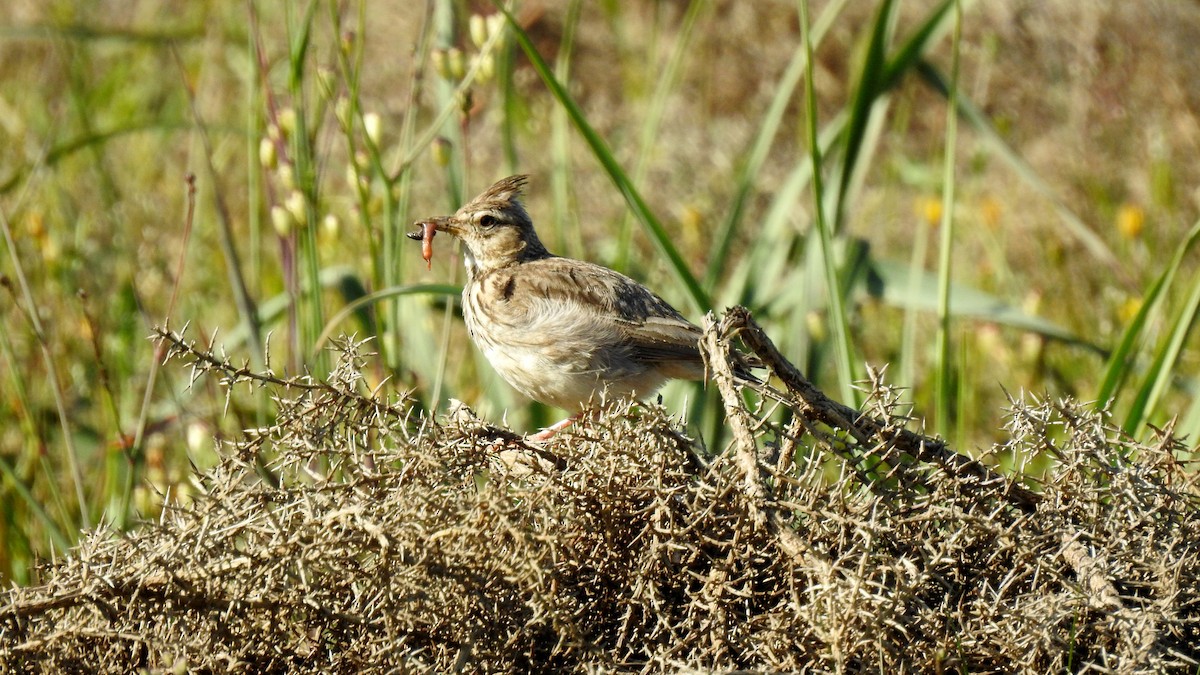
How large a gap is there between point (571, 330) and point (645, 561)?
5.75 ft

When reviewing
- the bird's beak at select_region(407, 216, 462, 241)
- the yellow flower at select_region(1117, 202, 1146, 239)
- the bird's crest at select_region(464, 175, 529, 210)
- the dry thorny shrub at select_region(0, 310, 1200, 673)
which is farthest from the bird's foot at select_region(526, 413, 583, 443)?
the yellow flower at select_region(1117, 202, 1146, 239)

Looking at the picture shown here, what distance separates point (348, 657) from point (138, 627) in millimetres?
350

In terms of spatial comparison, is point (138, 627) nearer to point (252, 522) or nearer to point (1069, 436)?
point (252, 522)

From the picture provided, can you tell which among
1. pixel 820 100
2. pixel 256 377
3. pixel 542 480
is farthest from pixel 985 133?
pixel 820 100

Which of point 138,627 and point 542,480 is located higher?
point 542,480

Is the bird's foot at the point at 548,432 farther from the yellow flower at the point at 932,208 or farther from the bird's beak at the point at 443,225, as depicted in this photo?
the yellow flower at the point at 932,208

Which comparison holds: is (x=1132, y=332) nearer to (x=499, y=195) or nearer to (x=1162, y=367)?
(x=1162, y=367)

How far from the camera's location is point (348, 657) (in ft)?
6.79

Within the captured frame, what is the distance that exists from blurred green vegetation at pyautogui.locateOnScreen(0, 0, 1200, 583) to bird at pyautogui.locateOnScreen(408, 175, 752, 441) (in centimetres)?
14

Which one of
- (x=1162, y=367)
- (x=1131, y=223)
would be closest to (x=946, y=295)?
(x=1162, y=367)

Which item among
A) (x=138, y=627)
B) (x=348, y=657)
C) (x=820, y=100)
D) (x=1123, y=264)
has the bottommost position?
(x=138, y=627)

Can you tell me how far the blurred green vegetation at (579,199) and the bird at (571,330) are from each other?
0.14 metres

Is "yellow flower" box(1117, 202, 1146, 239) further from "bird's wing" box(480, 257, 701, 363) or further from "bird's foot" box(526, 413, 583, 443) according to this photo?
"bird's foot" box(526, 413, 583, 443)

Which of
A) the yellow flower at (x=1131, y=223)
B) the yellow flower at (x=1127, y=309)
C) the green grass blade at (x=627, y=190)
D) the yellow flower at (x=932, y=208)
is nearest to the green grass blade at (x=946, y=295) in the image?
the green grass blade at (x=627, y=190)
